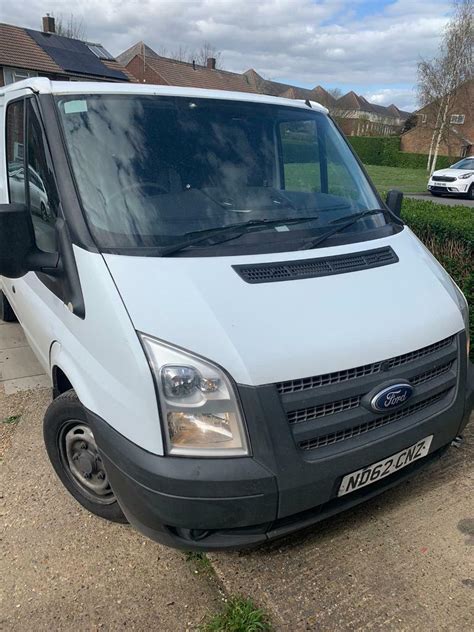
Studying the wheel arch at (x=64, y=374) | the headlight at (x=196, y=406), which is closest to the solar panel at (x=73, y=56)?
the wheel arch at (x=64, y=374)

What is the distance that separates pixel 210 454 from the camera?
2.02 metres

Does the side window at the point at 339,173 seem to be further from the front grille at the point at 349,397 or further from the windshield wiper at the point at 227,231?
the front grille at the point at 349,397

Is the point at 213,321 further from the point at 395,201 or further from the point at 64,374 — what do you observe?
the point at 395,201

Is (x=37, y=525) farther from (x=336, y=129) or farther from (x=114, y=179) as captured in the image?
(x=336, y=129)

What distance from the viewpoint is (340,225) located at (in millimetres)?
2891

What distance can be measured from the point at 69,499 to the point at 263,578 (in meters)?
1.24

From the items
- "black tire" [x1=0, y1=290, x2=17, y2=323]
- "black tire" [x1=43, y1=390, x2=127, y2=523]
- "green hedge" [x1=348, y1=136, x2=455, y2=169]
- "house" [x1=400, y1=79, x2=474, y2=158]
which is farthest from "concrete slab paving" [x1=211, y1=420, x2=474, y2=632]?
"green hedge" [x1=348, y1=136, x2=455, y2=169]

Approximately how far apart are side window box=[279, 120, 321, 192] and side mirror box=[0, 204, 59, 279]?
1.57 metres

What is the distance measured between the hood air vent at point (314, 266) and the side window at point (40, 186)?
1071mm

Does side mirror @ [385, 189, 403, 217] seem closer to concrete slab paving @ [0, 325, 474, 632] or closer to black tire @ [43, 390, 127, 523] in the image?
concrete slab paving @ [0, 325, 474, 632]

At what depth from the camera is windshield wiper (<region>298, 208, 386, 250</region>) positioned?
265cm

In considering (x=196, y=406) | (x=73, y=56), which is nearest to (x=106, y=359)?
(x=196, y=406)

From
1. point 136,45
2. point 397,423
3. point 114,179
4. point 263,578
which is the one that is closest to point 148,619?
point 263,578

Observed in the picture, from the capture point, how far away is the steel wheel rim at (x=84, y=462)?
2701 mm
